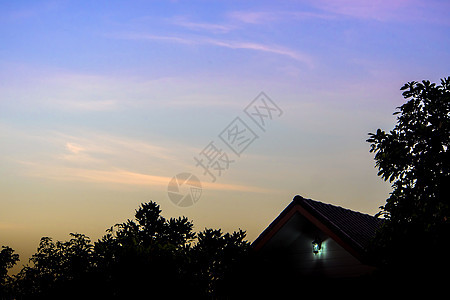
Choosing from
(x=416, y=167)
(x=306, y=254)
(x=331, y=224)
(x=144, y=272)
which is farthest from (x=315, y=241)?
(x=144, y=272)

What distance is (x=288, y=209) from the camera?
19.9 m

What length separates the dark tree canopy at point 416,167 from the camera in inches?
590

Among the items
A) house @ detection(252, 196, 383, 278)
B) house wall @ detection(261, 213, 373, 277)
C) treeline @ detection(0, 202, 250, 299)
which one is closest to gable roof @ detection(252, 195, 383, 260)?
house @ detection(252, 196, 383, 278)

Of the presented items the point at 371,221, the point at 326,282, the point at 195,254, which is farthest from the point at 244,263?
the point at 371,221

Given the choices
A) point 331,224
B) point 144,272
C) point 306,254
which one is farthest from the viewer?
point 306,254

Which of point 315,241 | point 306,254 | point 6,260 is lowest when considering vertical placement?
point 306,254

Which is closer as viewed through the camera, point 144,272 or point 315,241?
point 144,272

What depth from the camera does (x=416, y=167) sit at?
15680 millimetres

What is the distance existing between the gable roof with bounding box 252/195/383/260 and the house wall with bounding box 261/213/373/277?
0.36m

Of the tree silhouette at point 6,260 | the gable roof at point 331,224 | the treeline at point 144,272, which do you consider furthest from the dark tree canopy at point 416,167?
the tree silhouette at point 6,260

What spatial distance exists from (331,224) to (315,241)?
4.64 ft

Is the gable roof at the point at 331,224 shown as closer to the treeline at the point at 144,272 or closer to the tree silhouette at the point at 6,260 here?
the treeline at the point at 144,272

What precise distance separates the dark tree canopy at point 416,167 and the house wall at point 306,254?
3.21 meters

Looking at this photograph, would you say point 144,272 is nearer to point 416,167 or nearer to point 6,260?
point 416,167
